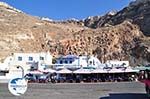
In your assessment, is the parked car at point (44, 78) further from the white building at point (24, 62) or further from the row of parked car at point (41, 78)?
the white building at point (24, 62)

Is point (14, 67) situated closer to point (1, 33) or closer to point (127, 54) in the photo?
point (1, 33)

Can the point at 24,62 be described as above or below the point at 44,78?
above

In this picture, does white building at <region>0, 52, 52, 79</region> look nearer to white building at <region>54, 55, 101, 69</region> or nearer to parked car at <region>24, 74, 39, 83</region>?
white building at <region>54, 55, 101, 69</region>

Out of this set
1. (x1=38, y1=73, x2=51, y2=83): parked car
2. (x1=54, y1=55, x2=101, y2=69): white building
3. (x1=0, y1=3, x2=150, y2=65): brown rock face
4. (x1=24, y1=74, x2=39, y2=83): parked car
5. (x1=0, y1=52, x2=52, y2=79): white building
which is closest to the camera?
(x1=38, y1=73, x2=51, y2=83): parked car

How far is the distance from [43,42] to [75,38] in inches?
529

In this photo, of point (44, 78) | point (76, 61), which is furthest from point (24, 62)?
point (44, 78)

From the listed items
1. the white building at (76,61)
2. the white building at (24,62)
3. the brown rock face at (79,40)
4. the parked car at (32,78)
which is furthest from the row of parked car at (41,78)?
the brown rock face at (79,40)

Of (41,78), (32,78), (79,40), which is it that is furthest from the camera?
(79,40)

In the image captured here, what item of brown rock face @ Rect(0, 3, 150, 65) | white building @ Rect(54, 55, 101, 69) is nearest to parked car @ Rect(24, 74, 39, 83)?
white building @ Rect(54, 55, 101, 69)

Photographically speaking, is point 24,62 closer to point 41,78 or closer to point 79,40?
point 41,78

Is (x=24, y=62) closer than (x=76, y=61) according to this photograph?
Yes

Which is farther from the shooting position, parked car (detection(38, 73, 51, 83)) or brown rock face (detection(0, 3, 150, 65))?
brown rock face (detection(0, 3, 150, 65))

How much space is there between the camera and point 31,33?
15712 cm

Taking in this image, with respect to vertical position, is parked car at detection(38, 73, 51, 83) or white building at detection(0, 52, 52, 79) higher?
white building at detection(0, 52, 52, 79)
